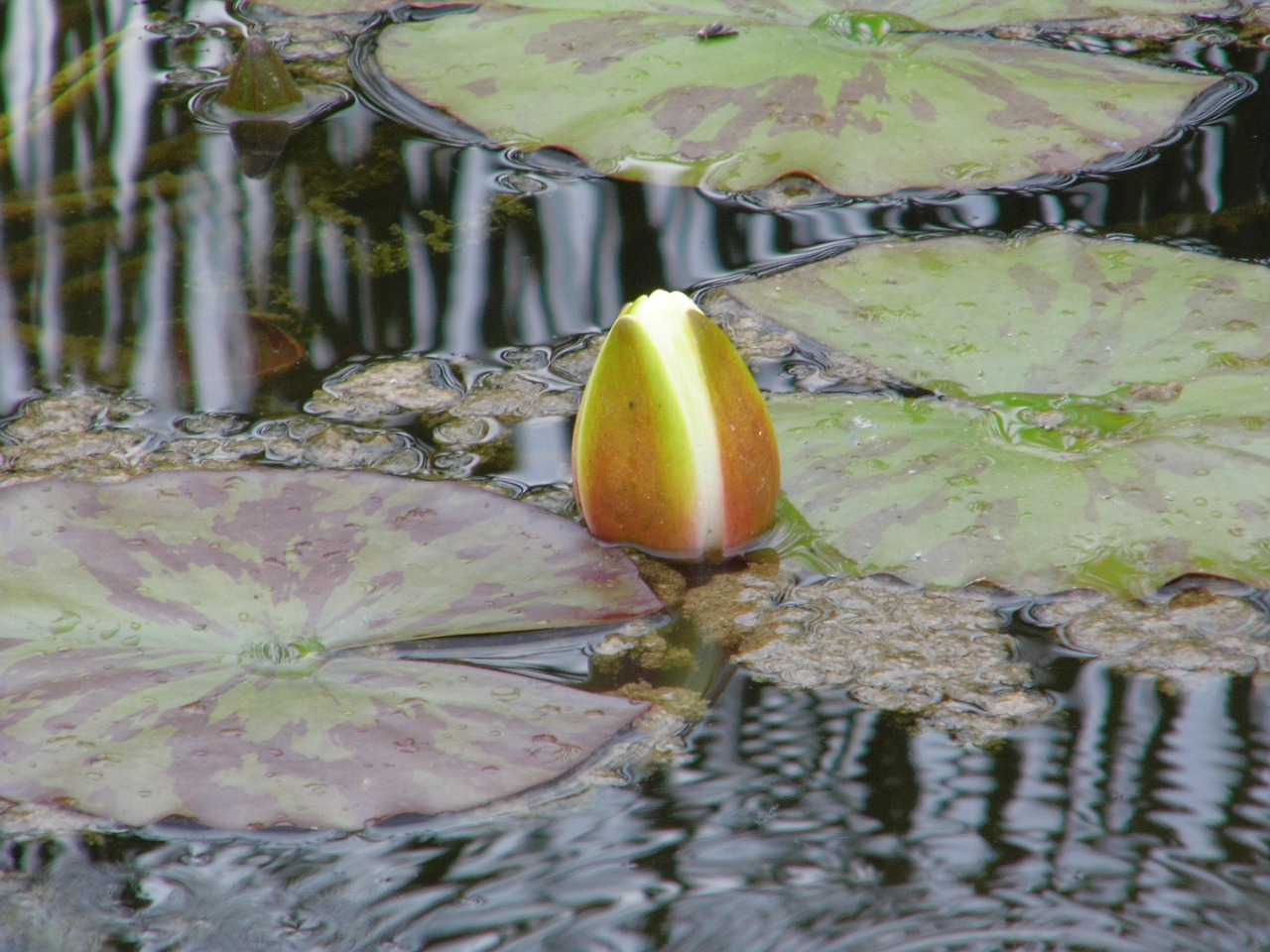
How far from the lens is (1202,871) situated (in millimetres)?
1186

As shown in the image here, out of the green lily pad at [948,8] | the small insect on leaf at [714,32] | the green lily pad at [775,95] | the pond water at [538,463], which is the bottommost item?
the pond water at [538,463]

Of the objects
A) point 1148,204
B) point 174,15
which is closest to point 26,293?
point 174,15

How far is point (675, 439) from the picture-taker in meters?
1.53

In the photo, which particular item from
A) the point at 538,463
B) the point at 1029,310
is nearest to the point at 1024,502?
the point at 1029,310

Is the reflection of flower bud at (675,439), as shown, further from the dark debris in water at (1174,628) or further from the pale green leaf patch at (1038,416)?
the dark debris in water at (1174,628)

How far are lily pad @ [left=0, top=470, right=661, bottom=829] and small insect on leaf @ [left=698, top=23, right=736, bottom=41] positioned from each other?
137 cm

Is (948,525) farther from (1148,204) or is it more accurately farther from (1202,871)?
(1148,204)

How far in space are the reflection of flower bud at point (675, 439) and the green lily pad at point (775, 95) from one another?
2.91 ft

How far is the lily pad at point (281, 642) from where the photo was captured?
4.12 ft

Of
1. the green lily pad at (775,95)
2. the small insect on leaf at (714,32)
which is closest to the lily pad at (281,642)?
the green lily pad at (775,95)

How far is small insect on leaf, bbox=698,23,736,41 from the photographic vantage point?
259 centimetres

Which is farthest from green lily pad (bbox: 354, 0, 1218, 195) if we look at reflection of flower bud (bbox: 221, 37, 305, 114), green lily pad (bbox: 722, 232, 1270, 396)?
green lily pad (bbox: 722, 232, 1270, 396)

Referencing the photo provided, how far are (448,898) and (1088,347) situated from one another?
122 cm

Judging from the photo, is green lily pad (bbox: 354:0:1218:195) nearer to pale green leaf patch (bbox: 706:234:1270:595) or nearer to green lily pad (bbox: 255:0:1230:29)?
green lily pad (bbox: 255:0:1230:29)
